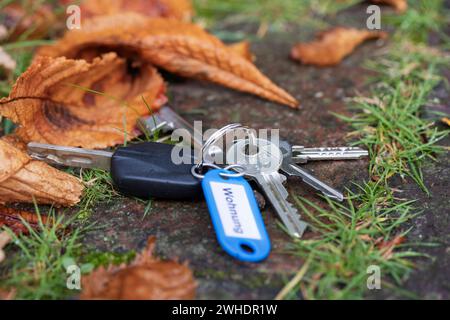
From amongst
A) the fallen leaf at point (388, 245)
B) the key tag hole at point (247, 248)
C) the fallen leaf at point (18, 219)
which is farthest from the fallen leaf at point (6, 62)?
the fallen leaf at point (388, 245)

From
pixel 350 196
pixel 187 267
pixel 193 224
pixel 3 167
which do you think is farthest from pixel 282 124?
pixel 3 167

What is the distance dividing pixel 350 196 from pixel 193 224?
60 centimetres

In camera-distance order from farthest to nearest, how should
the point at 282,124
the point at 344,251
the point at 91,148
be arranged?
1. the point at 282,124
2. the point at 91,148
3. the point at 344,251

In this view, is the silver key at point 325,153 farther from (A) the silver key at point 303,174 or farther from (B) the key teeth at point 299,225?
(B) the key teeth at point 299,225

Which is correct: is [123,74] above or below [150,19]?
below

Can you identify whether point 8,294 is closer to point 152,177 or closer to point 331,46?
point 152,177

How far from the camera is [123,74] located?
2.72 metres

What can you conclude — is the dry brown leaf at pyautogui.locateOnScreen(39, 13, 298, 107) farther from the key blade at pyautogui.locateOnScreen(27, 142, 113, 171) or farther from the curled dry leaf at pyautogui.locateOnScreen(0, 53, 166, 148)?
the key blade at pyautogui.locateOnScreen(27, 142, 113, 171)

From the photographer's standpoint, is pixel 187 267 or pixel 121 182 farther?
pixel 121 182

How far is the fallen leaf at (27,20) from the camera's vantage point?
3145 mm

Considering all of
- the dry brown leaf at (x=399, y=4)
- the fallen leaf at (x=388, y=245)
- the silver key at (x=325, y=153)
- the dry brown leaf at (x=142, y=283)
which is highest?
the dry brown leaf at (x=399, y=4)

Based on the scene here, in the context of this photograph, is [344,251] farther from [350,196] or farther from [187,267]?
[187,267]

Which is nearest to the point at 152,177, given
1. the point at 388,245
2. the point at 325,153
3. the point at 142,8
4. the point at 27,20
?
the point at 325,153

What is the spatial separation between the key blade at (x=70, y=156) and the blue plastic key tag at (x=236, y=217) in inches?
17.3
